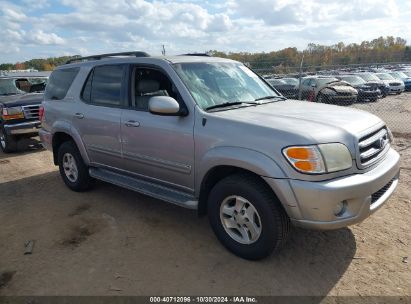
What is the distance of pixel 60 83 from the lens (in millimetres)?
5812

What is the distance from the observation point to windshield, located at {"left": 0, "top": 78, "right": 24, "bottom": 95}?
971 centimetres

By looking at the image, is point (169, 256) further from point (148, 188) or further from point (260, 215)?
point (260, 215)

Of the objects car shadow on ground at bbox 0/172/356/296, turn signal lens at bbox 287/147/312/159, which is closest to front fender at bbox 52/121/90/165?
car shadow on ground at bbox 0/172/356/296

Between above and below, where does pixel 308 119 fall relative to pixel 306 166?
above

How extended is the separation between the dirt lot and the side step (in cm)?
44

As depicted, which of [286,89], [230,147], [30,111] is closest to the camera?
[230,147]

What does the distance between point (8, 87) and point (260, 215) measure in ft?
29.4

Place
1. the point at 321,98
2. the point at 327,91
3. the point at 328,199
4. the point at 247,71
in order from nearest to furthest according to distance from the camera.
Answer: the point at 328,199, the point at 247,71, the point at 321,98, the point at 327,91

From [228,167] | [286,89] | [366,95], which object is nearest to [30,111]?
[228,167]

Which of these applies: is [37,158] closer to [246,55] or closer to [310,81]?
[310,81]

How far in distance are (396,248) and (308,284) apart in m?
1.20

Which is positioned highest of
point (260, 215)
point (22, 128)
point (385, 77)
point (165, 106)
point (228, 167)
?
point (165, 106)

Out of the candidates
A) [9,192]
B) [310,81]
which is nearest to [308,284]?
[9,192]

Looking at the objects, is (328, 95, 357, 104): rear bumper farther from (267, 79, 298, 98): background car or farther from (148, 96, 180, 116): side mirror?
(148, 96, 180, 116): side mirror
